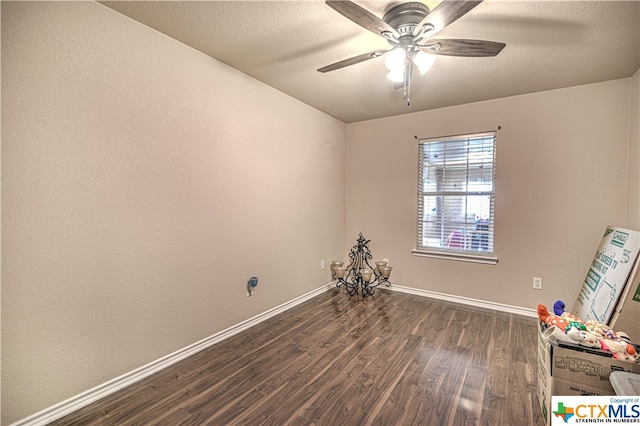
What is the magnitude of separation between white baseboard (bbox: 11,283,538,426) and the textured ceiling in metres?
2.38

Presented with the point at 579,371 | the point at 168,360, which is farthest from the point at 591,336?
the point at 168,360

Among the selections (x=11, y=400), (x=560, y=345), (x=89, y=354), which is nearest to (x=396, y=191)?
(x=560, y=345)

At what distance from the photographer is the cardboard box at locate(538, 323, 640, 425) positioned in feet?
4.82

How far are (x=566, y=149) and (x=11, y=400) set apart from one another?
469 cm

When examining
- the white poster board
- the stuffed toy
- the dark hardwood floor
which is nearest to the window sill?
the dark hardwood floor

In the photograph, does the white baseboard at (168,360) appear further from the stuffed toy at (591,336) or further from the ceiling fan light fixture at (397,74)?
the ceiling fan light fixture at (397,74)

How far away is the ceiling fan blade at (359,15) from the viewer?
139cm

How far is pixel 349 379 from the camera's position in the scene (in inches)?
81.7

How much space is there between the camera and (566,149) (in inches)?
119

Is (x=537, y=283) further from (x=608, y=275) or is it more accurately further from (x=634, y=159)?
(x=634, y=159)

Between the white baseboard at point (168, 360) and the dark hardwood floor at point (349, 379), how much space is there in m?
0.05

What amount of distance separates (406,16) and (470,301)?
10.4 feet

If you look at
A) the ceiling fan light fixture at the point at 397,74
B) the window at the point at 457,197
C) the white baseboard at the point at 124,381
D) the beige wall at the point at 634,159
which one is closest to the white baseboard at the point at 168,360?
the white baseboard at the point at 124,381

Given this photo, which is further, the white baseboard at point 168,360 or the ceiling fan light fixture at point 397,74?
the ceiling fan light fixture at point 397,74
